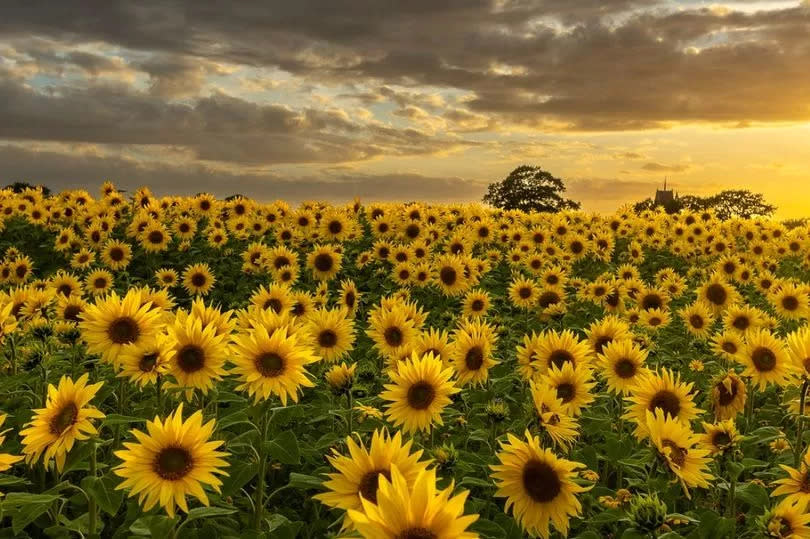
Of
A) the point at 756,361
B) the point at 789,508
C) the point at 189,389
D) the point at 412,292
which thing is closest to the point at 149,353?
the point at 189,389

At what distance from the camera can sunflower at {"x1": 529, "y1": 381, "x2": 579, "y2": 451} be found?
17.8 feet

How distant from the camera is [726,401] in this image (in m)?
7.38

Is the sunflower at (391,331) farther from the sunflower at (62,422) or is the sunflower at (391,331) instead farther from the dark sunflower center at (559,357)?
the sunflower at (62,422)

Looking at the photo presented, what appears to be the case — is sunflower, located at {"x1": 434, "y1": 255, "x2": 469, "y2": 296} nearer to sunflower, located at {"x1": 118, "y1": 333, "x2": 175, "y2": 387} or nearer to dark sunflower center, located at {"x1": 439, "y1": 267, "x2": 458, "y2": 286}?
dark sunflower center, located at {"x1": 439, "y1": 267, "x2": 458, "y2": 286}

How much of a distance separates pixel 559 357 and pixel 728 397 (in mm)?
1675

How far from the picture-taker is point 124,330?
19.8 ft

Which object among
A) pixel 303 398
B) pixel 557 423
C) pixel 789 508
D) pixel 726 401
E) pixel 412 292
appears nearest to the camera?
pixel 789 508

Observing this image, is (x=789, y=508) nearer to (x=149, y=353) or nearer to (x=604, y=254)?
(x=149, y=353)

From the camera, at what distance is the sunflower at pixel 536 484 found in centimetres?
452

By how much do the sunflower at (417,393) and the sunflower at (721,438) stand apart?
2.19 metres

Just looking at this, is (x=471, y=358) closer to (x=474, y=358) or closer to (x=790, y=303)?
(x=474, y=358)

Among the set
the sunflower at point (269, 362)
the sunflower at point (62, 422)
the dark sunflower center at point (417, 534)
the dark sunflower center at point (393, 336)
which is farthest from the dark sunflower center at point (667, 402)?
the sunflower at point (62, 422)

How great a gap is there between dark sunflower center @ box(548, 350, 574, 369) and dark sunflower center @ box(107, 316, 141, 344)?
3705mm

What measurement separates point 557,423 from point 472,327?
84.8 inches
